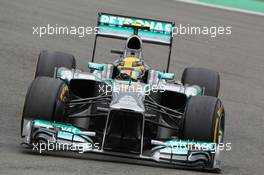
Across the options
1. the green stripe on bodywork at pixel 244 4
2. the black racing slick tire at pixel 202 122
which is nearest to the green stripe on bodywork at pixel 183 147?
the black racing slick tire at pixel 202 122

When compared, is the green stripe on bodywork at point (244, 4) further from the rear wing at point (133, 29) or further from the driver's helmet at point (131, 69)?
the driver's helmet at point (131, 69)

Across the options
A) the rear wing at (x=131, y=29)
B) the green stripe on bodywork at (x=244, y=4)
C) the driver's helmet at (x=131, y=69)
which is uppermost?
the green stripe on bodywork at (x=244, y=4)

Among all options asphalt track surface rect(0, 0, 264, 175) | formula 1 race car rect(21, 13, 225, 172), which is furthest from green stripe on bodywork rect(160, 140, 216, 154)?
asphalt track surface rect(0, 0, 264, 175)

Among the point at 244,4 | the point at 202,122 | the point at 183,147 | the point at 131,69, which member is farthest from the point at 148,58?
the point at 244,4

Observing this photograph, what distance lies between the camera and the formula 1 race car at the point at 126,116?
29.9ft

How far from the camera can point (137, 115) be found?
9.16 meters

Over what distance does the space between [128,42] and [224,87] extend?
15.1ft

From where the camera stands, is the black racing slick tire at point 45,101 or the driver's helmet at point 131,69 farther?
the driver's helmet at point 131,69

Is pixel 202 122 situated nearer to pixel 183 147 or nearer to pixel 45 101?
pixel 183 147

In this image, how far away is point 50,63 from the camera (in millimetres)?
11633

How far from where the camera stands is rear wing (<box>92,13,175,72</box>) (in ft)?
38.6

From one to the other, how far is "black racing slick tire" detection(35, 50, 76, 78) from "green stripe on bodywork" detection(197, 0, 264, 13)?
15763mm

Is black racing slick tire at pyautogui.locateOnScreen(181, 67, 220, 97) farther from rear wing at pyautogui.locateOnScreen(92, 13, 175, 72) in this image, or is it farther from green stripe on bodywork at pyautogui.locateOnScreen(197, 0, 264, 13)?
green stripe on bodywork at pyautogui.locateOnScreen(197, 0, 264, 13)

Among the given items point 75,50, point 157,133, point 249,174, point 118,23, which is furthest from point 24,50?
point 249,174
